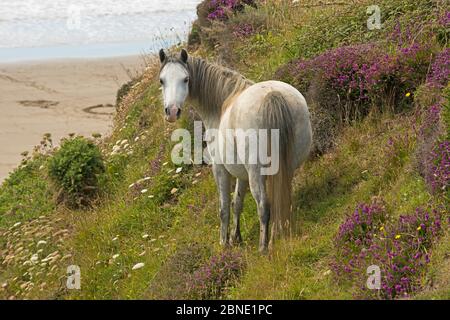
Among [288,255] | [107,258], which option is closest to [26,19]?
[107,258]

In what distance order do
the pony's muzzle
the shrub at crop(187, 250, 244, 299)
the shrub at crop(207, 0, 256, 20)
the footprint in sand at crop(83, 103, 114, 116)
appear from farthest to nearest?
the footprint in sand at crop(83, 103, 114, 116), the shrub at crop(207, 0, 256, 20), the pony's muzzle, the shrub at crop(187, 250, 244, 299)

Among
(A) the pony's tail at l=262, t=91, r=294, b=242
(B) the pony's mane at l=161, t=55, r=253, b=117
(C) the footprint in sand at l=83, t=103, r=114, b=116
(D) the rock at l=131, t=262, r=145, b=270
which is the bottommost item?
(C) the footprint in sand at l=83, t=103, r=114, b=116

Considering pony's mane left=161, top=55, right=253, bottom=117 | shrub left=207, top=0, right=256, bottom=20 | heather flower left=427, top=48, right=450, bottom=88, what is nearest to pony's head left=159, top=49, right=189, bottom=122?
pony's mane left=161, top=55, right=253, bottom=117

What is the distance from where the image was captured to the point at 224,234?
10.3m

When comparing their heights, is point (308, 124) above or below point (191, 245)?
above

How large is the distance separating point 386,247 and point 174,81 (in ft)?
10.9

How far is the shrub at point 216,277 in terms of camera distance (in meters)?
8.81

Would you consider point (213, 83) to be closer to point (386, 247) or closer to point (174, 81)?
point (174, 81)

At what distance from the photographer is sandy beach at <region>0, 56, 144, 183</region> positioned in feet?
75.8

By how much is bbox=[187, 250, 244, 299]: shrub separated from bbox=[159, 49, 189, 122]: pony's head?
1.73 metres

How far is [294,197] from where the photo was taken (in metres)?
10.6

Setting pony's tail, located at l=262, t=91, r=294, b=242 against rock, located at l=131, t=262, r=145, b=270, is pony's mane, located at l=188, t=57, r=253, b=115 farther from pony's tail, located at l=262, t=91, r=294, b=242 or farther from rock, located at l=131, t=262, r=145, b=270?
rock, located at l=131, t=262, r=145, b=270

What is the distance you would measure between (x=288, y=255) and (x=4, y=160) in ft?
45.8
